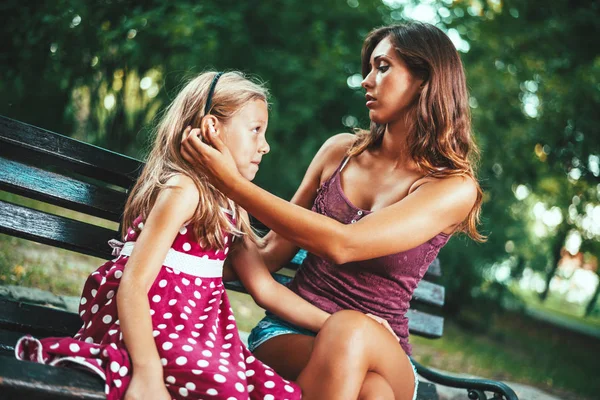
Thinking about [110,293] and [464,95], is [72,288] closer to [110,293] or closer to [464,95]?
[110,293]

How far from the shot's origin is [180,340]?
1926 millimetres

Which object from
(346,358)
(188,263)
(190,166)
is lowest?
(346,358)

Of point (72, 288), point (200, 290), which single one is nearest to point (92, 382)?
point (200, 290)

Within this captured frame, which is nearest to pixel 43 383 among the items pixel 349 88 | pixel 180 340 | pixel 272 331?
pixel 180 340

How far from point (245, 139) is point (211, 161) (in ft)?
0.99

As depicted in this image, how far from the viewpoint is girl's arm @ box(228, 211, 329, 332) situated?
2383 millimetres

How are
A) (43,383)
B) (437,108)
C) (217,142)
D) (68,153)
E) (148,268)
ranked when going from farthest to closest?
(437,108) < (68,153) < (217,142) < (148,268) < (43,383)

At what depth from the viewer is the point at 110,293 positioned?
2.04 m

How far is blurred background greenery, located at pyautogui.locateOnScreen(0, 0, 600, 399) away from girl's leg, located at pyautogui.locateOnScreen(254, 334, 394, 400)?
297 cm

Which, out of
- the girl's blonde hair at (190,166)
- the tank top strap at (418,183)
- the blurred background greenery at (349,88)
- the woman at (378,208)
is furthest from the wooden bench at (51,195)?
the blurred background greenery at (349,88)

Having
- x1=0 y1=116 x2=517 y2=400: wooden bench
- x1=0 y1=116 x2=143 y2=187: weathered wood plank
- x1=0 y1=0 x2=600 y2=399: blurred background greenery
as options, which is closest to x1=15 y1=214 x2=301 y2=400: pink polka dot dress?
x1=0 y1=116 x2=517 y2=400: wooden bench

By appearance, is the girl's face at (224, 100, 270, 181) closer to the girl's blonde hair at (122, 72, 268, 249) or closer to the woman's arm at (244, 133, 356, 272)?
the girl's blonde hair at (122, 72, 268, 249)

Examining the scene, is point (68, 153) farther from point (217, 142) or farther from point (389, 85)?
point (389, 85)

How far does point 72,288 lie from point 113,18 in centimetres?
239
